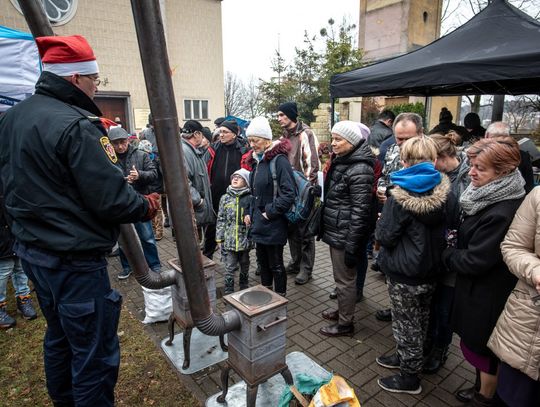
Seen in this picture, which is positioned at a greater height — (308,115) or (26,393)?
(308,115)

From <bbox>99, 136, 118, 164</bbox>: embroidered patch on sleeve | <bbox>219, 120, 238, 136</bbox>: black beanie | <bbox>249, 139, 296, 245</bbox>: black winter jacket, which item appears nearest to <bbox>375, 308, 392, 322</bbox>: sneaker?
<bbox>249, 139, 296, 245</bbox>: black winter jacket

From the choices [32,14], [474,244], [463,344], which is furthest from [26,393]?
[474,244]

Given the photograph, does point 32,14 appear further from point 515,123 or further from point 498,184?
point 515,123

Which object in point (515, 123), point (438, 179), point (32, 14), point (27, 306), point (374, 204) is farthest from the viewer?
point (515, 123)

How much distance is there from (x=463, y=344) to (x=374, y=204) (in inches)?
56.7

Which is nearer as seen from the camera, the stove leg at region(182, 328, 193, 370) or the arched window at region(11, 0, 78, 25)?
the stove leg at region(182, 328, 193, 370)

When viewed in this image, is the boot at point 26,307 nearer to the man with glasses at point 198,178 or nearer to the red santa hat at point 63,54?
the man with glasses at point 198,178

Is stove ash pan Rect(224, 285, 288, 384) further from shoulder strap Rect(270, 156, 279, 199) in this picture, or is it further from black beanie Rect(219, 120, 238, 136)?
black beanie Rect(219, 120, 238, 136)

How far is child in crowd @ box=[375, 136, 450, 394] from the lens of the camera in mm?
2404

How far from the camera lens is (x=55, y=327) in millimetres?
2148

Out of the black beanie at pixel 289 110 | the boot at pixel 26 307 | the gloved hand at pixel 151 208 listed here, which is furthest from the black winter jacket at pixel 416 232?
the boot at pixel 26 307

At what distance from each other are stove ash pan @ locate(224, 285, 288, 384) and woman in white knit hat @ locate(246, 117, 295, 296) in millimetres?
1260

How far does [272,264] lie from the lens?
3895mm

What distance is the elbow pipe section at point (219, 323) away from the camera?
2053mm
